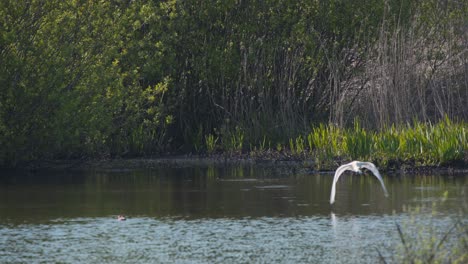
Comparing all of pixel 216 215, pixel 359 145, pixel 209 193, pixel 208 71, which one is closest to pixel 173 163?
pixel 208 71

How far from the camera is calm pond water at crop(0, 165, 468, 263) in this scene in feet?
40.8

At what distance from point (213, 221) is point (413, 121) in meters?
9.02

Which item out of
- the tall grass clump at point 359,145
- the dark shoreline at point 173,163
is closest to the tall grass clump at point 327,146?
the dark shoreline at point 173,163

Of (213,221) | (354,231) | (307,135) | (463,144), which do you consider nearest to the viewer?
(354,231)

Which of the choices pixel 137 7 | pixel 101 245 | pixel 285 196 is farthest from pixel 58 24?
pixel 101 245

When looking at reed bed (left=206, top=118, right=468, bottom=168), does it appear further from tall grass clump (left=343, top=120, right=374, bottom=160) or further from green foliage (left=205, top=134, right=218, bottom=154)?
green foliage (left=205, top=134, right=218, bottom=154)

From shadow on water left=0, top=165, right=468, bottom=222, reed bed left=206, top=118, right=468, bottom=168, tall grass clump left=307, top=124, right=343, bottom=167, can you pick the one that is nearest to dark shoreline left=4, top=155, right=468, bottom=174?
tall grass clump left=307, top=124, right=343, bottom=167

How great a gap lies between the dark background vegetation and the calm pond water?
1850 mm

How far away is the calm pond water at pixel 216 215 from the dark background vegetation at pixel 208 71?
185cm

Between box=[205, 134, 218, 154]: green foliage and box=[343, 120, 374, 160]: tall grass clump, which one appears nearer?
box=[343, 120, 374, 160]: tall grass clump

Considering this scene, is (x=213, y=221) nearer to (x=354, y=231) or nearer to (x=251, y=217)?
(x=251, y=217)

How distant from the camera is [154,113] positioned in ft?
88.8

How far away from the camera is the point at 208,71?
26641 millimetres

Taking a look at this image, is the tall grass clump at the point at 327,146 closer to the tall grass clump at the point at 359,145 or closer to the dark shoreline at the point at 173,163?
the dark shoreline at the point at 173,163
